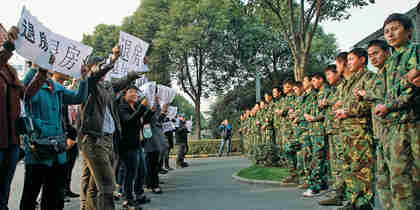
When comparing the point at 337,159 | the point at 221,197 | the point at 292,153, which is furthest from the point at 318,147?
the point at 221,197

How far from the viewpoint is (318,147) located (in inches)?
264

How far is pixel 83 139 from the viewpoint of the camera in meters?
4.68

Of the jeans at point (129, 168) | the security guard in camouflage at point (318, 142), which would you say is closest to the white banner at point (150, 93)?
the jeans at point (129, 168)

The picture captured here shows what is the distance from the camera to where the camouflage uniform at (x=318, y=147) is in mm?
6602

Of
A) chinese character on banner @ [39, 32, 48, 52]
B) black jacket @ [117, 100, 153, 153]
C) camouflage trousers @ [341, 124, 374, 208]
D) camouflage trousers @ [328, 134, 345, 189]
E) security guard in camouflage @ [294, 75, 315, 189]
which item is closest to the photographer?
chinese character on banner @ [39, 32, 48, 52]

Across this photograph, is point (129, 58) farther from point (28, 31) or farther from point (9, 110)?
point (9, 110)

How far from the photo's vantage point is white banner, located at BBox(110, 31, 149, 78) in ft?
21.9

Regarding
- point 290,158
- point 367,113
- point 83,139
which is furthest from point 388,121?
point 290,158

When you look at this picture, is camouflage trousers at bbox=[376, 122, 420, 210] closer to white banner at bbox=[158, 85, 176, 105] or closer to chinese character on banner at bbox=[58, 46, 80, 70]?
chinese character on banner at bbox=[58, 46, 80, 70]

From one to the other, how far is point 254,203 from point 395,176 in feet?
11.5

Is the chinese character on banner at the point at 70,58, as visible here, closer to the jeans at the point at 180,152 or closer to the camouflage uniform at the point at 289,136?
the camouflage uniform at the point at 289,136

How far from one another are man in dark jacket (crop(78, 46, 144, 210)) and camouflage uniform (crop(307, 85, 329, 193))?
355 cm

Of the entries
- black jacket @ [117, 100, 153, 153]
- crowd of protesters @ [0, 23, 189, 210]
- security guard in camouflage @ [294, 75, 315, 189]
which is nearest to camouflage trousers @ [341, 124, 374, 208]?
security guard in camouflage @ [294, 75, 315, 189]

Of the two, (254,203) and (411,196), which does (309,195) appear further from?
(411,196)
